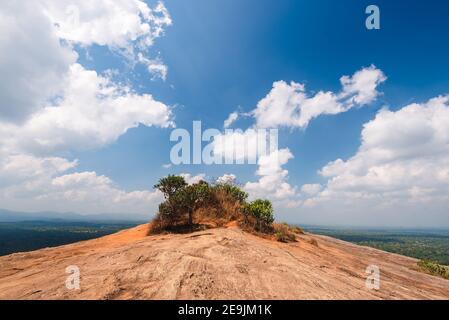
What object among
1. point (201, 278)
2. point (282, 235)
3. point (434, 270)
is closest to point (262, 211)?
point (282, 235)

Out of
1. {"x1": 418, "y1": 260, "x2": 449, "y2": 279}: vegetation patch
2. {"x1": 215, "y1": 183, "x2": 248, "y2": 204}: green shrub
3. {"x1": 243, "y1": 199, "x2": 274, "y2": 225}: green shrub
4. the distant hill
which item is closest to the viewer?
the distant hill

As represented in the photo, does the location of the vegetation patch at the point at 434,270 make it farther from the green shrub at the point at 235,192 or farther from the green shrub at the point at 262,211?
the green shrub at the point at 235,192

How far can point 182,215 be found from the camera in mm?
19156

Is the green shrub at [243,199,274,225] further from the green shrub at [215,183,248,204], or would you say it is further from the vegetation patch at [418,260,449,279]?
the vegetation patch at [418,260,449,279]

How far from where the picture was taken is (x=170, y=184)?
64.1 ft

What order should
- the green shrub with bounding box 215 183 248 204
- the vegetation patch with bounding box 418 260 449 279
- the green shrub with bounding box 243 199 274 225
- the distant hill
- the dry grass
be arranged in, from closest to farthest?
the distant hill < the dry grass < the vegetation patch with bounding box 418 260 449 279 < the green shrub with bounding box 243 199 274 225 < the green shrub with bounding box 215 183 248 204

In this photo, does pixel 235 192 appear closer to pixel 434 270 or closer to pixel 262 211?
pixel 262 211

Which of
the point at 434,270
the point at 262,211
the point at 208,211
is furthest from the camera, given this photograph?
the point at 208,211

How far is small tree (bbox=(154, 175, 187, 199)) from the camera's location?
1952 cm

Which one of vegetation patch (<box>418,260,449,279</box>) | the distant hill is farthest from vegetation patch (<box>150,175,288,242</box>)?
vegetation patch (<box>418,260,449,279</box>)

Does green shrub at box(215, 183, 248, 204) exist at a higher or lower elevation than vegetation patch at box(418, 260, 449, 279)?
higher
